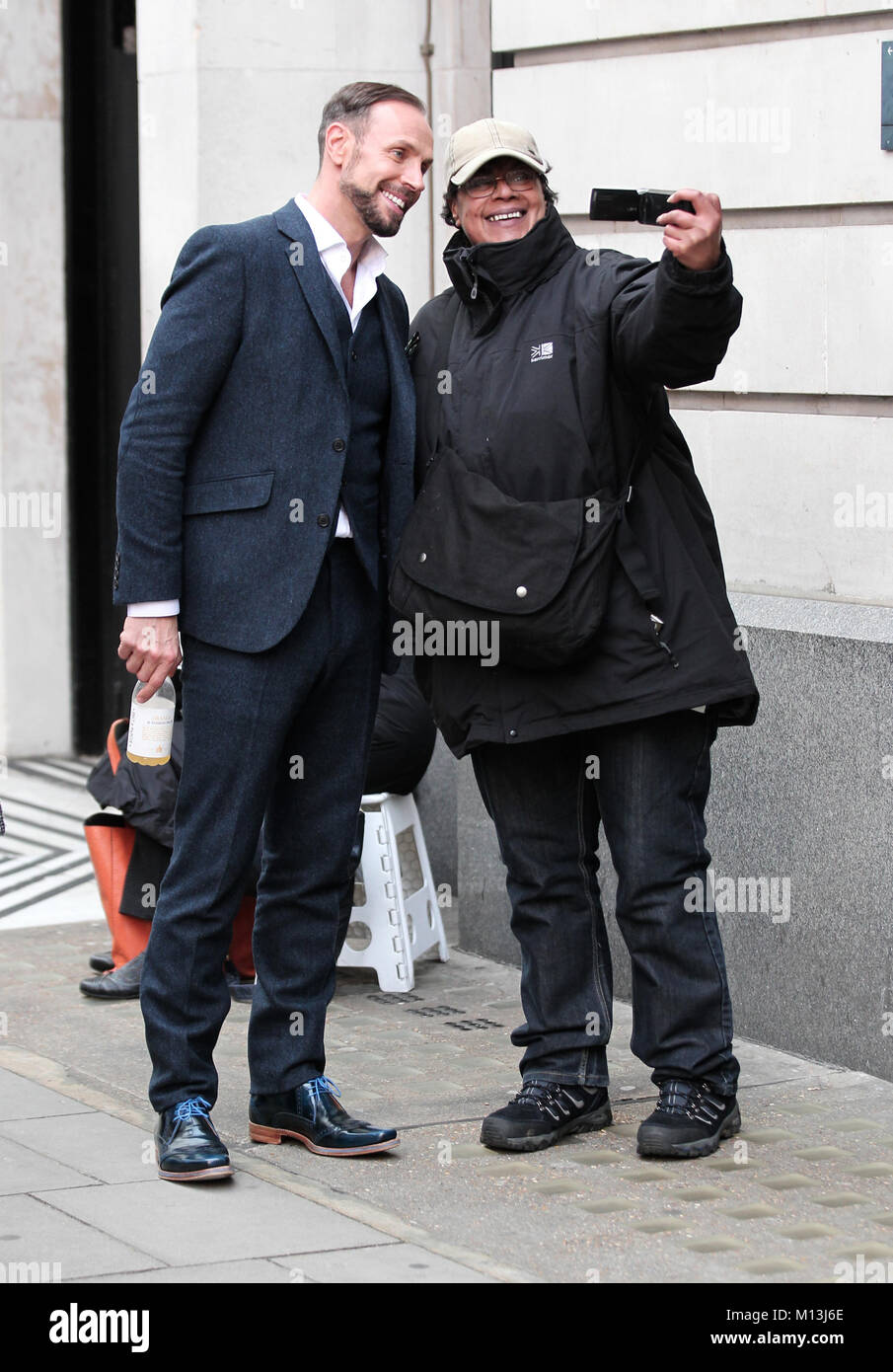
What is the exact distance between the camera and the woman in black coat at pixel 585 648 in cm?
441

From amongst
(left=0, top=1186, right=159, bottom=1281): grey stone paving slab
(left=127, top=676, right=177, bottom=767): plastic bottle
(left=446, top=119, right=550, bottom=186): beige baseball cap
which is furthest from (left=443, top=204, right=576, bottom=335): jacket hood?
(left=0, top=1186, right=159, bottom=1281): grey stone paving slab

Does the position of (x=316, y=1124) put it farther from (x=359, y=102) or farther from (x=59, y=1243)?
(x=359, y=102)

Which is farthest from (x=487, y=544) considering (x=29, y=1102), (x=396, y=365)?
(x=29, y=1102)

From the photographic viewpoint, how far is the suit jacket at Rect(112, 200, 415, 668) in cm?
429

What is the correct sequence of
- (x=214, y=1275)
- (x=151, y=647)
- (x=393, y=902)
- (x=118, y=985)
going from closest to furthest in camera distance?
1. (x=214, y=1275)
2. (x=151, y=647)
3. (x=118, y=985)
4. (x=393, y=902)

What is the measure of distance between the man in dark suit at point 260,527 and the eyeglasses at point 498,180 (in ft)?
0.45

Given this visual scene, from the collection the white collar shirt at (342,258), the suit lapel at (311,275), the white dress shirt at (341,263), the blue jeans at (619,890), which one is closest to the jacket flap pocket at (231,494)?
the white dress shirt at (341,263)

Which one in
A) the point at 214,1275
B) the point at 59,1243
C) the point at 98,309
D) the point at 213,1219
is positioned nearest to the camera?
the point at 214,1275

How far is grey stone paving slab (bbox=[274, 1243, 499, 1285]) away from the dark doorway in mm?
5670

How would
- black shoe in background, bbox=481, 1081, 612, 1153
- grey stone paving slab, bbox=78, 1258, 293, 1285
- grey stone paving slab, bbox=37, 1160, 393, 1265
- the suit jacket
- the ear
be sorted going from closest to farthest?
grey stone paving slab, bbox=78, 1258, 293, 1285
grey stone paving slab, bbox=37, 1160, 393, 1265
the suit jacket
the ear
black shoe in background, bbox=481, 1081, 612, 1153

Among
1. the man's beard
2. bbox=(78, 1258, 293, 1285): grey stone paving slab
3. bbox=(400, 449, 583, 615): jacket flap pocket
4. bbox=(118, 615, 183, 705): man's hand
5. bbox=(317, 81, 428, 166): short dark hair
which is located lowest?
bbox=(78, 1258, 293, 1285): grey stone paving slab

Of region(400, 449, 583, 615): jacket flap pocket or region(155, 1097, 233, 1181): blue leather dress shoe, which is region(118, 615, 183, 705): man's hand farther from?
region(155, 1097, 233, 1181): blue leather dress shoe

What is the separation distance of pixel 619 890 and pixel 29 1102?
1.45 meters

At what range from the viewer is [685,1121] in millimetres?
4586
